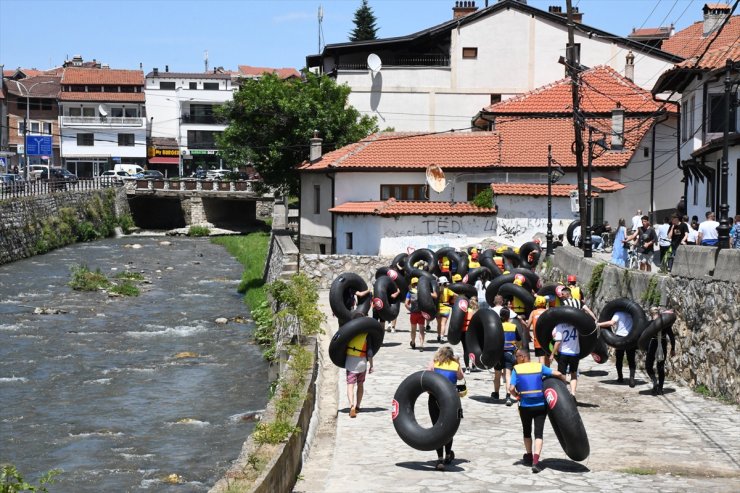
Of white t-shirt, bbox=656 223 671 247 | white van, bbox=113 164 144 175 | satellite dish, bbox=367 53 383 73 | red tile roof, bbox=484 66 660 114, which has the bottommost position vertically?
white t-shirt, bbox=656 223 671 247

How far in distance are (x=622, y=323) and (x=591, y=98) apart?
30.9 metres

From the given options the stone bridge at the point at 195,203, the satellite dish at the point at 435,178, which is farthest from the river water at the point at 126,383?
the stone bridge at the point at 195,203

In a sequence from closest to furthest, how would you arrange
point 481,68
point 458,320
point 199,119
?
point 458,320
point 481,68
point 199,119

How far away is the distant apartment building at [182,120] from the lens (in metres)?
107

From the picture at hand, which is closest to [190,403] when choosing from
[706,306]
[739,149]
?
[706,306]

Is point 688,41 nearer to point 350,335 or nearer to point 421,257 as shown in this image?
point 421,257

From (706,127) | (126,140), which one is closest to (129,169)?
(126,140)

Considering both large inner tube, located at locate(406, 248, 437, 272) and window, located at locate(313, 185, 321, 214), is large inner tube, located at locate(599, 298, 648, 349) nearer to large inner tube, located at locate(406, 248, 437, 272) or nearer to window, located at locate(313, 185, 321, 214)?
large inner tube, located at locate(406, 248, 437, 272)

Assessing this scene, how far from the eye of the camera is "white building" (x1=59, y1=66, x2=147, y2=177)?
10338 centimetres

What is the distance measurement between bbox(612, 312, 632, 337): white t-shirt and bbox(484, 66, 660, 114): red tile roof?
2876cm

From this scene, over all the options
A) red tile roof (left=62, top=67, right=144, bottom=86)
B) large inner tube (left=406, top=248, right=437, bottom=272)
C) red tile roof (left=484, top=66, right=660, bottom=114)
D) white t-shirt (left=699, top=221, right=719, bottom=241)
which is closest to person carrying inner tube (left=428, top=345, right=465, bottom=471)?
white t-shirt (left=699, top=221, right=719, bottom=241)

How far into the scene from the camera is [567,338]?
18.2 meters

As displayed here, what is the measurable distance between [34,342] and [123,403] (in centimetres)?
874

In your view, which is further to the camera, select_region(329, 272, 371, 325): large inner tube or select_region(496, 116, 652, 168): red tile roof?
select_region(496, 116, 652, 168): red tile roof
